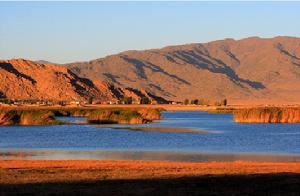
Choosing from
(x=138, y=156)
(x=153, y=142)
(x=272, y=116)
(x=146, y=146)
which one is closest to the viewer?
(x=138, y=156)

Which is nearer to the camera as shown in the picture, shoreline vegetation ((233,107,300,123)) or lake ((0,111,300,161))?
lake ((0,111,300,161))

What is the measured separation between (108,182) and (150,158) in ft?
42.2

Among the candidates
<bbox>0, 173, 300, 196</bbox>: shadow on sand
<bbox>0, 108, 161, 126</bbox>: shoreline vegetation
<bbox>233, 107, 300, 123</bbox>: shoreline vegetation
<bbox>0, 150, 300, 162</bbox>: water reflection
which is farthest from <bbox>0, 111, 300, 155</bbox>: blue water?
<bbox>233, 107, 300, 123</bbox>: shoreline vegetation

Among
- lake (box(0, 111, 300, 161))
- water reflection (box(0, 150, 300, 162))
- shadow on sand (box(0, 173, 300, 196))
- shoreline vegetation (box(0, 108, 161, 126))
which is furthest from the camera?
shoreline vegetation (box(0, 108, 161, 126))

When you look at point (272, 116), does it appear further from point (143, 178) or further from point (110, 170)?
point (143, 178)

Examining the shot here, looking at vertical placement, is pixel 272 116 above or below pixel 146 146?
below

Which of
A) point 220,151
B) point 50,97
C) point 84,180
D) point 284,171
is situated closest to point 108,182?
point 84,180

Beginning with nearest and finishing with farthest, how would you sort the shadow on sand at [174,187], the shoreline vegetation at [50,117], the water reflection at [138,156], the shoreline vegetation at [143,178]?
the shadow on sand at [174,187], the shoreline vegetation at [143,178], the water reflection at [138,156], the shoreline vegetation at [50,117]

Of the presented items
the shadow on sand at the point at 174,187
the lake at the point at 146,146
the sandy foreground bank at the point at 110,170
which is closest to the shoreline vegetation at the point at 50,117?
the lake at the point at 146,146

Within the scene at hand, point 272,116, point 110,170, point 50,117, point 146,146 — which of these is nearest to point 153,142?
point 146,146

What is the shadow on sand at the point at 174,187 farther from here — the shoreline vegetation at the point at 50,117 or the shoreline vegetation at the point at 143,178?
the shoreline vegetation at the point at 50,117

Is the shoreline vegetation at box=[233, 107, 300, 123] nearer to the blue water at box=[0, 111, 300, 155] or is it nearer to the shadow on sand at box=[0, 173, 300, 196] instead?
the blue water at box=[0, 111, 300, 155]

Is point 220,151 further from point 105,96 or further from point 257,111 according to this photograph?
point 105,96

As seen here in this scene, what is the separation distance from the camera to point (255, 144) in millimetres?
48094
